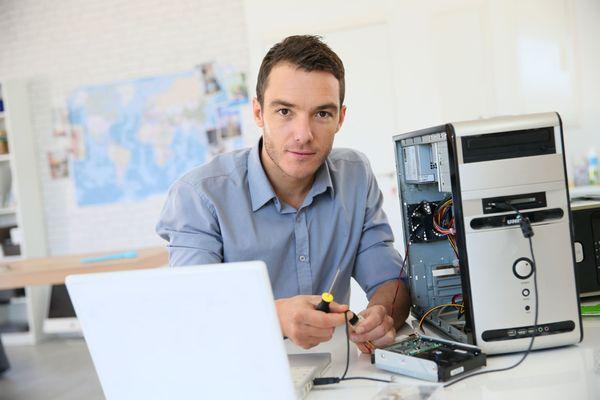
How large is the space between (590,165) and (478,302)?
10.1 ft

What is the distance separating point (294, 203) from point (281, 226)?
0.09 metres

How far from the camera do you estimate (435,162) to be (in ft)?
3.75

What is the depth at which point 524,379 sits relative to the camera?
0.90 meters

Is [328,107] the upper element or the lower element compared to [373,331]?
upper

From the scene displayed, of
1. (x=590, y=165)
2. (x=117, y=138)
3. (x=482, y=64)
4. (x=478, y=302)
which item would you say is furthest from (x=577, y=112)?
(x=117, y=138)

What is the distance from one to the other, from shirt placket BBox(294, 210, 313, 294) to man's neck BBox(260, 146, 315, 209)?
2.0 inches

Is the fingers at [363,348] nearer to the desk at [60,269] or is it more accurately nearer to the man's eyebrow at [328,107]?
the man's eyebrow at [328,107]

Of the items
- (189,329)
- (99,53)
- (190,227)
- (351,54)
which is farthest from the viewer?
(99,53)

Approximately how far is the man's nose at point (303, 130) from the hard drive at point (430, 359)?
511 millimetres

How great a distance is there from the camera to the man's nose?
1.31 m

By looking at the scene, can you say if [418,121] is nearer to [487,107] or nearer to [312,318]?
[487,107]

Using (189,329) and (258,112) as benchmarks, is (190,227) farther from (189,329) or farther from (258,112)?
(189,329)

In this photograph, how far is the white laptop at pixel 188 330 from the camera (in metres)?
0.72

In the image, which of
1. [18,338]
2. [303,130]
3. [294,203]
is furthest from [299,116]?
[18,338]
